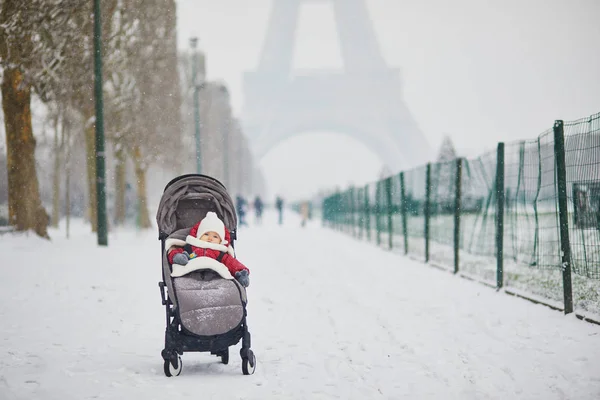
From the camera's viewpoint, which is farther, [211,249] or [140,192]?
[140,192]

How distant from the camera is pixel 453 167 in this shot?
1258 cm

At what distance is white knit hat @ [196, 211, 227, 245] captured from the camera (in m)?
5.10

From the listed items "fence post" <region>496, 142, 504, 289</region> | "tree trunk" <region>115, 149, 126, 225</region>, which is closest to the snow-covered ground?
"fence post" <region>496, 142, 504, 289</region>

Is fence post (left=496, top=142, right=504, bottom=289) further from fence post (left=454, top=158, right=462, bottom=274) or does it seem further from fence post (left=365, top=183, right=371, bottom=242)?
fence post (left=365, top=183, right=371, bottom=242)

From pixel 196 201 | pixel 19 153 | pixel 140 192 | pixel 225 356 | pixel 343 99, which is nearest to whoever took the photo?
pixel 225 356

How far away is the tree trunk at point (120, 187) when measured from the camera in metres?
21.9

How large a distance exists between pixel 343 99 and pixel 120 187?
95.0 meters

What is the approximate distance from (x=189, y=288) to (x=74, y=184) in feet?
124

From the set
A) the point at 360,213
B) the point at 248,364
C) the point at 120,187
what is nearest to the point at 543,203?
the point at 248,364

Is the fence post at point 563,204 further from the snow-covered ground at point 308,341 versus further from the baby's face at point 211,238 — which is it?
the baby's face at point 211,238

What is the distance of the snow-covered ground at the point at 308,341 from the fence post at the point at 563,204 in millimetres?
278

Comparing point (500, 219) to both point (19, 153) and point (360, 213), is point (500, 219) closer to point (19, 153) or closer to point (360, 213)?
point (19, 153)

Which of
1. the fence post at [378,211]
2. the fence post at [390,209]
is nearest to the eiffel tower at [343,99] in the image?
the fence post at [378,211]

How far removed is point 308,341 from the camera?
622 centimetres
